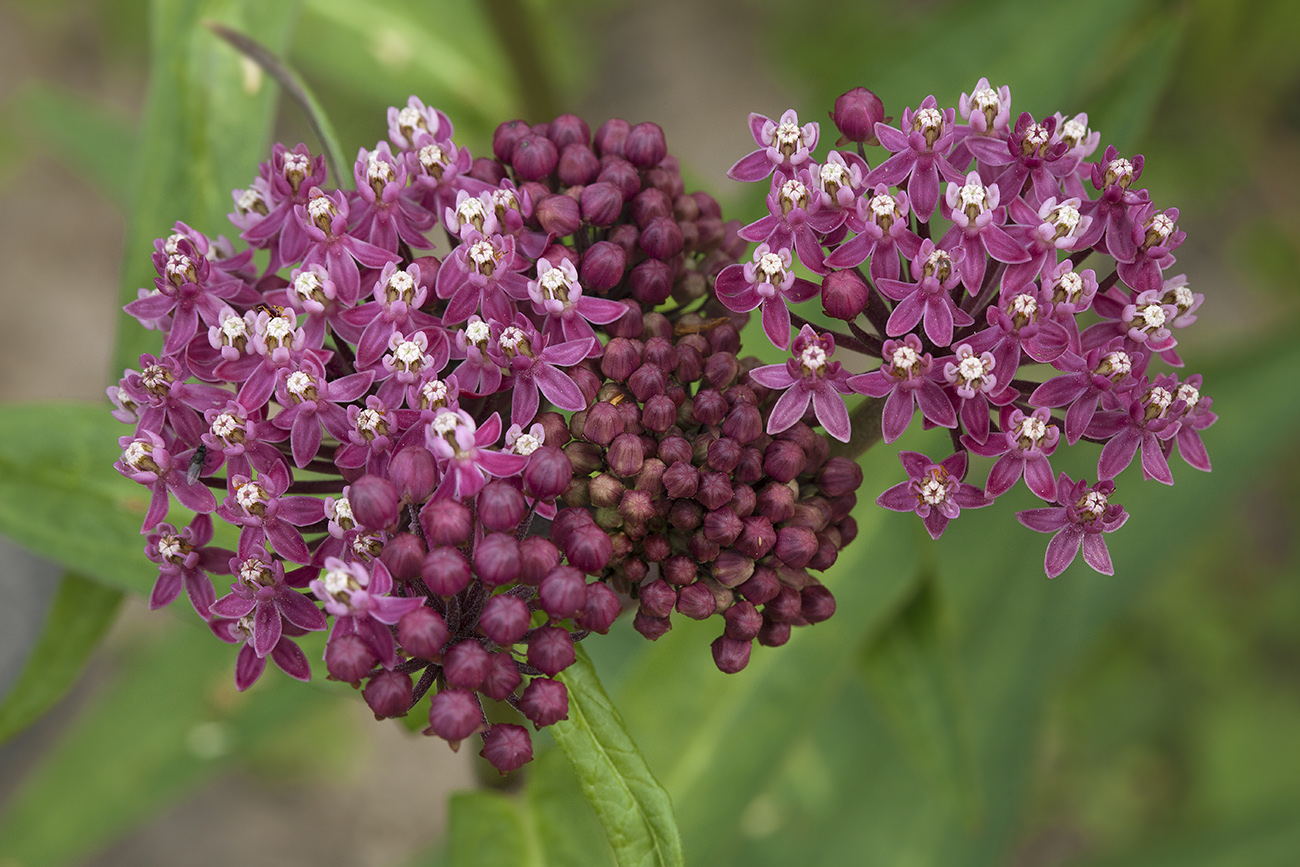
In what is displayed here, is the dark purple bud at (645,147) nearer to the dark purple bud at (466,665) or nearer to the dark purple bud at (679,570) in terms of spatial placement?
the dark purple bud at (679,570)

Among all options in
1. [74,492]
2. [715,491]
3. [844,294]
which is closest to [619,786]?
[715,491]

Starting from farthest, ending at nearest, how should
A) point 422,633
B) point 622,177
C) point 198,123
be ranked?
point 198,123, point 622,177, point 422,633

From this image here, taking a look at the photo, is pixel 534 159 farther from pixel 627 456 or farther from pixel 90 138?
pixel 90 138

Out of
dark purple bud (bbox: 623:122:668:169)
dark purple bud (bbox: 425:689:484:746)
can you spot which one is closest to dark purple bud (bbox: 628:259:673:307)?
dark purple bud (bbox: 623:122:668:169)

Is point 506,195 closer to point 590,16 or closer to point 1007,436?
point 1007,436

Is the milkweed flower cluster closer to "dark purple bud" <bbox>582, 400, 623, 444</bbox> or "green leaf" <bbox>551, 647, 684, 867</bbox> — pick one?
"dark purple bud" <bbox>582, 400, 623, 444</bbox>

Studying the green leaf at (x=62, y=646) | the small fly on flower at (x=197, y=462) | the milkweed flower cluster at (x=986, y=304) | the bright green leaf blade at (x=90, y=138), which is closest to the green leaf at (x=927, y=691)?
the milkweed flower cluster at (x=986, y=304)

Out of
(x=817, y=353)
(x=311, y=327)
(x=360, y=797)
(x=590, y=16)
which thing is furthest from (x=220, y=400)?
(x=590, y=16)
